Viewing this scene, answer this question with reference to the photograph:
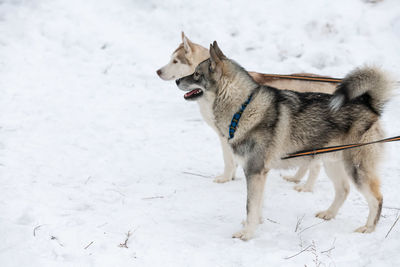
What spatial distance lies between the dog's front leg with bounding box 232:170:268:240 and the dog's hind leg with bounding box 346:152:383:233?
0.74 metres

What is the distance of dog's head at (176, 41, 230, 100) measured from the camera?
3471 millimetres

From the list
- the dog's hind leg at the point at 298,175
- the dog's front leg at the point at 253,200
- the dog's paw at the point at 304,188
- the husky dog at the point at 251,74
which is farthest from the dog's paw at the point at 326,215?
the dog's hind leg at the point at 298,175

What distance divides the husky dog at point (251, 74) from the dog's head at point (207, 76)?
54 cm

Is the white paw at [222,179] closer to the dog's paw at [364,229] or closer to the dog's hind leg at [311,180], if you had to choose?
the dog's hind leg at [311,180]

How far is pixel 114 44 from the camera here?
29.2ft

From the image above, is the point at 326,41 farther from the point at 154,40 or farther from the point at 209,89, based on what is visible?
the point at 209,89

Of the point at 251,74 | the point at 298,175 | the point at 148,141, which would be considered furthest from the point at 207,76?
the point at 148,141

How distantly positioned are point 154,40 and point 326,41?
383 cm

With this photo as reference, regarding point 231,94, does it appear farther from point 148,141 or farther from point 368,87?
point 148,141

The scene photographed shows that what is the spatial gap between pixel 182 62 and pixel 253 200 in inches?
97.8

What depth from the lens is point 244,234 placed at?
3529 mm

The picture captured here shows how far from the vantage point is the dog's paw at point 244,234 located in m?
3.51

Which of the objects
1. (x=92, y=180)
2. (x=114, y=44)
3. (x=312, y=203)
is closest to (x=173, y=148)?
(x=92, y=180)

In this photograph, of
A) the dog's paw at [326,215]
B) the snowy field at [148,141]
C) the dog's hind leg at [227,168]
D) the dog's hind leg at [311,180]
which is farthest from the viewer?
the dog's hind leg at [227,168]
